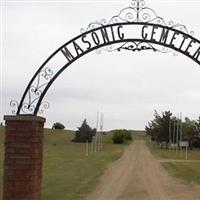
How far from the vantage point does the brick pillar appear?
29.1ft

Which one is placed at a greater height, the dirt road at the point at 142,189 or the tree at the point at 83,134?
the tree at the point at 83,134

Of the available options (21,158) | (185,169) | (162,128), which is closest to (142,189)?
(21,158)

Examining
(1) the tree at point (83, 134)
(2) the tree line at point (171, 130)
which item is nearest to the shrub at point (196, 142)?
(2) the tree line at point (171, 130)

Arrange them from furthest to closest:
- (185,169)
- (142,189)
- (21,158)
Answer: (185,169)
(142,189)
(21,158)

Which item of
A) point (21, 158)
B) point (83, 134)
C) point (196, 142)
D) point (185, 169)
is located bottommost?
point (185, 169)

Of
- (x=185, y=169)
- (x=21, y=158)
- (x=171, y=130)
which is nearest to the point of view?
(x=21, y=158)

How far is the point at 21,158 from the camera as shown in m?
8.89

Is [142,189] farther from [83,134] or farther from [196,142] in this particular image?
[83,134]

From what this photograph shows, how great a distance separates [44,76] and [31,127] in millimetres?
993

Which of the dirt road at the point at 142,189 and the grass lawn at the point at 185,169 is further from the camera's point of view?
the grass lawn at the point at 185,169

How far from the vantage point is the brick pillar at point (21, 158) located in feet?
29.1

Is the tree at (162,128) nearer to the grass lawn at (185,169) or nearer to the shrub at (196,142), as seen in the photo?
the shrub at (196,142)

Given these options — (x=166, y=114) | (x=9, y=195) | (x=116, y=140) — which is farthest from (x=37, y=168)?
(x=116, y=140)

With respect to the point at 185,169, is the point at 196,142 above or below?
above
